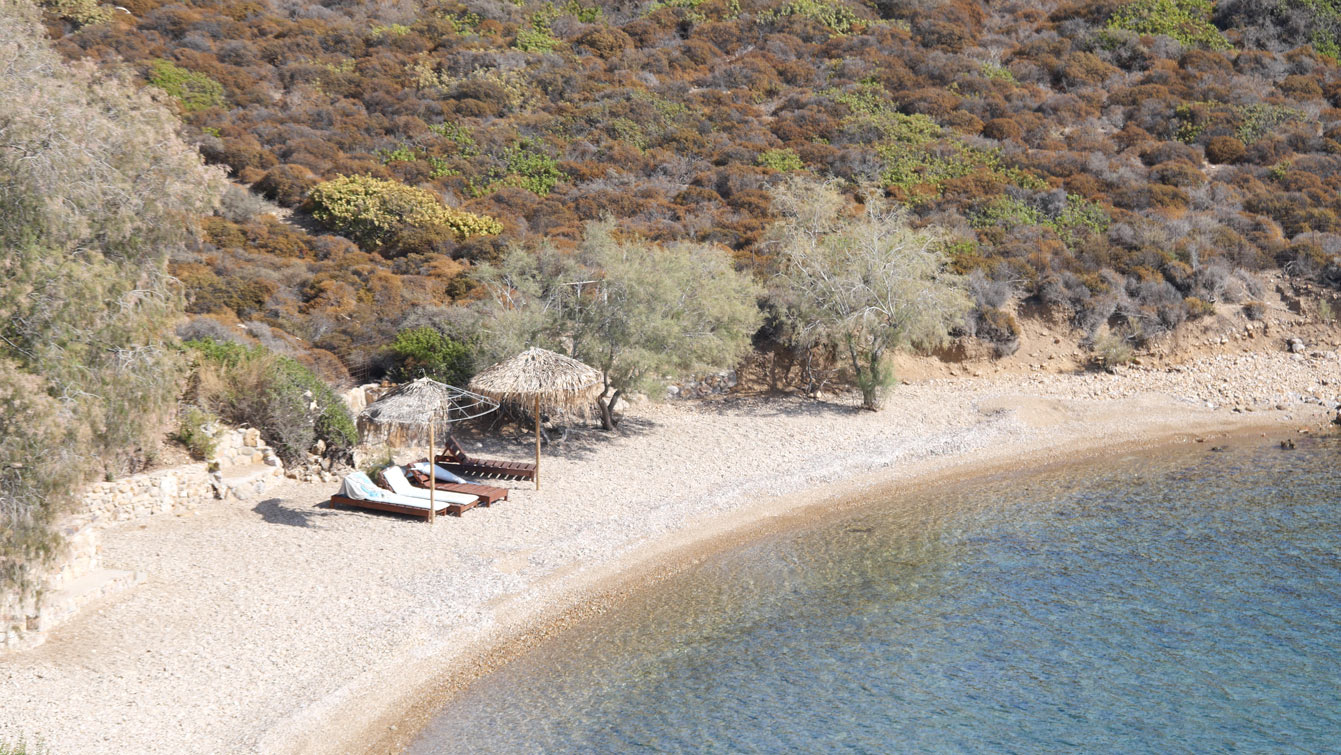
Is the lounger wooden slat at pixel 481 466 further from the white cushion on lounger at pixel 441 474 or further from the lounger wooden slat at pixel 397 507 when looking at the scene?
the lounger wooden slat at pixel 397 507

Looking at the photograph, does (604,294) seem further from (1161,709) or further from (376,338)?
(1161,709)

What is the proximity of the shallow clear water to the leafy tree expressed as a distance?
4.84 metres

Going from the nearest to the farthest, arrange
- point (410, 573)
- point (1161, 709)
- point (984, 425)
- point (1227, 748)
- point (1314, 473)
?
point (1227, 748) → point (1161, 709) → point (410, 573) → point (1314, 473) → point (984, 425)

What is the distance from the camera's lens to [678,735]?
34.8 feet

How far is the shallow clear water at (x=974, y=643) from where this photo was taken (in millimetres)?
10656

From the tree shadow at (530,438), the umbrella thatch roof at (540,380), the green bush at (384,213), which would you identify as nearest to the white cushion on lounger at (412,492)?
the umbrella thatch roof at (540,380)

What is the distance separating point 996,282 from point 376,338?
1555 cm

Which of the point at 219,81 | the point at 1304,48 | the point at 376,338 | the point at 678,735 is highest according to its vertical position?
the point at 1304,48

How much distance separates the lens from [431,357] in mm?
19734

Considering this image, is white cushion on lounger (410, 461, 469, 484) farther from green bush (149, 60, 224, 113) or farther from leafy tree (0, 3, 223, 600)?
green bush (149, 60, 224, 113)

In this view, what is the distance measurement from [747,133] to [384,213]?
599 inches

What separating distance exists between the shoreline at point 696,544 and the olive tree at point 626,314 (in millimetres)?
3577

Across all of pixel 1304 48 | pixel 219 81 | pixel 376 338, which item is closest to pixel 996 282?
pixel 376 338

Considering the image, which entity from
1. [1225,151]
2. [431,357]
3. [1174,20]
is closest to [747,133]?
[1225,151]
